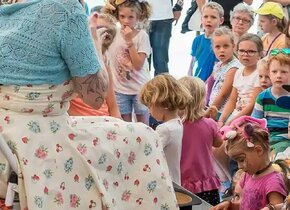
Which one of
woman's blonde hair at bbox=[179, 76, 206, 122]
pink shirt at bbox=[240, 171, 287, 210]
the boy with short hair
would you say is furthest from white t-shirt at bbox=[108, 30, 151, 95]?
pink shirt at bbox=[240, 171, 287, 210]

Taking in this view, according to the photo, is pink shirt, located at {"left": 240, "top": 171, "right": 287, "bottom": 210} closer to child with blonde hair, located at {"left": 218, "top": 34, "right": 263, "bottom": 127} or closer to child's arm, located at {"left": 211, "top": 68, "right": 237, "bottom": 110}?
child with blonde hair, located at {"left": 218, "top": 34, "right": 263, "bottom": 127}

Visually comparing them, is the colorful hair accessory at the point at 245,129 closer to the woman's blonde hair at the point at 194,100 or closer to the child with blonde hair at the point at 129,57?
the woman's blonde hair at the point at 194,100

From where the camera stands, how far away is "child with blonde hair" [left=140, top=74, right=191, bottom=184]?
121 inches

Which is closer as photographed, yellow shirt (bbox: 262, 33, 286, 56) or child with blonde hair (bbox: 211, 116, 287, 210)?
child with blonde hair (bbox: 211, 116, 287, 210)

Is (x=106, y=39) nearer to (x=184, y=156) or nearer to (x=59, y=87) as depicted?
(x=184, y=156)

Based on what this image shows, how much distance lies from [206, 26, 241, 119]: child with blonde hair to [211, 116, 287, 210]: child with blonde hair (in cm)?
177

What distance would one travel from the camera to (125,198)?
2.13 m

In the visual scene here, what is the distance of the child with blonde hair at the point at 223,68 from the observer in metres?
4.41

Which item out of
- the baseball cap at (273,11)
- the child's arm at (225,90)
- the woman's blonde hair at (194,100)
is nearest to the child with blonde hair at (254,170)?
the woman's blonde hair at (194,100)

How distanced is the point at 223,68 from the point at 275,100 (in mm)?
996

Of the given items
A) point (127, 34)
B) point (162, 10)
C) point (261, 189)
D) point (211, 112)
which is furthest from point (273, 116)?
point (162, 10)

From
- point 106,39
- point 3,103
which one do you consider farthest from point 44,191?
point 106,39

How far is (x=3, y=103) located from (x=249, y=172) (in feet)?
3.45

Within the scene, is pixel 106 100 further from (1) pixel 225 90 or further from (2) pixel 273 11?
(2) pixel 273 11
